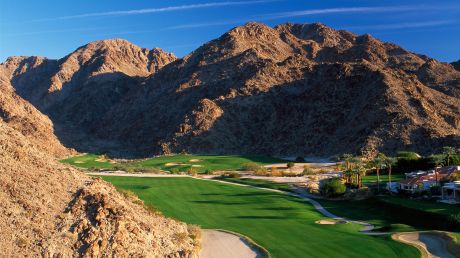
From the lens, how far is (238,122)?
406 feet

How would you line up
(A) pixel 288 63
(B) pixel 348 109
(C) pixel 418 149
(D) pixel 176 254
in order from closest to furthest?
(D) pixel 176 254 → (C) pixel 418 149 → (B) pixel 348 109 → (A) pixel 288 63

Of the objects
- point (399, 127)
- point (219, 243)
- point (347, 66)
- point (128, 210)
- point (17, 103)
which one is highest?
point (347, 66)

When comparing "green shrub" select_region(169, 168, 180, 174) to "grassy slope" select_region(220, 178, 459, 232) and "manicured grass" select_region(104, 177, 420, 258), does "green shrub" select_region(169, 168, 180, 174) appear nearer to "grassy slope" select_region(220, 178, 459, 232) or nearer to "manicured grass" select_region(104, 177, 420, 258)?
"manicured grass" select_region(104, 177, 420, 258)

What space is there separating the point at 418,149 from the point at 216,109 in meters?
52.4

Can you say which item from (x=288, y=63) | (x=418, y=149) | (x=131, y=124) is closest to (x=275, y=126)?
(x=288, y=63)

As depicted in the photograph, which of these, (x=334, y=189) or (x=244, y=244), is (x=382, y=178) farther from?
(x=244, y=244)

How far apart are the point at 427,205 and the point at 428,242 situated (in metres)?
16.6

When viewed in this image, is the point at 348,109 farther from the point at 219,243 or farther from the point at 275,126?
the point at 219,243

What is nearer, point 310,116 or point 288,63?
point 310,116

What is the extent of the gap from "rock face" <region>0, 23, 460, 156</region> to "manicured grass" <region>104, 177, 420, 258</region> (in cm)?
4620

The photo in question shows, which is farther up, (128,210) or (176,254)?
(128,210)

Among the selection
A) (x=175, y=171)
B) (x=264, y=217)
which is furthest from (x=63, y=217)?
(x=175, y=171)

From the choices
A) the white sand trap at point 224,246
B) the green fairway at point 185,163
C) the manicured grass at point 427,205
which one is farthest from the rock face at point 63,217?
the green fairway at point 185,163

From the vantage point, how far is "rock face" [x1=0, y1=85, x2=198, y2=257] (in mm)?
21297
